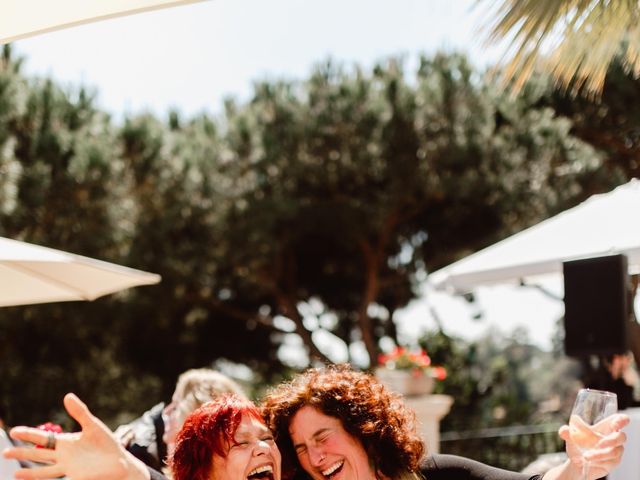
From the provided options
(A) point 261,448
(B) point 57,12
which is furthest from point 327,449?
(B) point 57,12

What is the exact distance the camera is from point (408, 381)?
27.1 feet

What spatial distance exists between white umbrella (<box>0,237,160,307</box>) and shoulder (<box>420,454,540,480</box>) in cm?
282

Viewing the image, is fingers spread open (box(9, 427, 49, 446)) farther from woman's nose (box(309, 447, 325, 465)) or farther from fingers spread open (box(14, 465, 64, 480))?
woman's nose (box(309, 447, 325, 465))

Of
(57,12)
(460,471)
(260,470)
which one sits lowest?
(460,471)

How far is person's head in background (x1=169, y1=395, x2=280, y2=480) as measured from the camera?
240cm

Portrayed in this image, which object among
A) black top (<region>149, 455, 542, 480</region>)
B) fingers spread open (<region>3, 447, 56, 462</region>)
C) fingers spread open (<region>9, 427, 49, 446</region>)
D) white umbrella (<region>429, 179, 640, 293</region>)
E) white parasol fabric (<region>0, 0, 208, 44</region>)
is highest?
white parasol fabric (<region>0, 0, 208, 44</region>)

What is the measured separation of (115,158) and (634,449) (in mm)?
11249

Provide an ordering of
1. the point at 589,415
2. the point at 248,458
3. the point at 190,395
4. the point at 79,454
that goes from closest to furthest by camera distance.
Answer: the point at 79,454
the point at 589,415
the point at 248,458
the point at 190,395

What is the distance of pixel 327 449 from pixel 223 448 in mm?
368

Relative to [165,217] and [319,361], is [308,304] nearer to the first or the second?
[319,361]

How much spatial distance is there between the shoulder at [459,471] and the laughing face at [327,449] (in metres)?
0.29

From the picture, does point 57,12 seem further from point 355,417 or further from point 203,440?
point 355,417

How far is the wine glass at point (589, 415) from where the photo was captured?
2.16 meters

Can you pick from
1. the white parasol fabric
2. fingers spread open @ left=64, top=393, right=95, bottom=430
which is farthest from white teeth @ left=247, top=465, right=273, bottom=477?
the white parasol fabric
